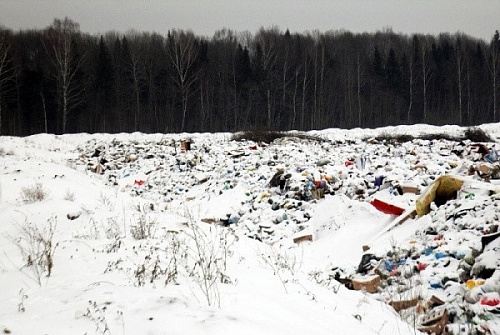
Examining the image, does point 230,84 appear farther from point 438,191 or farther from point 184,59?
point 438,191

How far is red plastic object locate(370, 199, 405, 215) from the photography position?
19.3 ft

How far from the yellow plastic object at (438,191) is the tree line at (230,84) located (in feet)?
81.6

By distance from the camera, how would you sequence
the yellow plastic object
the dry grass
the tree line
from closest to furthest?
the yellow plastic object → the dry grass → the tree line

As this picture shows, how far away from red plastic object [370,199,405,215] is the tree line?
23.8 m

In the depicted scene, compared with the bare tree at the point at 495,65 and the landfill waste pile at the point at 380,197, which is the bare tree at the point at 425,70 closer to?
the bare tree at the point at 495,65

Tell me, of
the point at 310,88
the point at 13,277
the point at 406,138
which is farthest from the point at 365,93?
the point at 13,277

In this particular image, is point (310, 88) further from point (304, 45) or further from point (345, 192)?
point (345, 192)

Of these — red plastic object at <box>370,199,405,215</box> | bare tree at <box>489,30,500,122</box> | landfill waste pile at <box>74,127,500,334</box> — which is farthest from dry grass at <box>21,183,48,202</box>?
bare tree at <box>489,30,500,122</box>

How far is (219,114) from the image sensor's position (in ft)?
113

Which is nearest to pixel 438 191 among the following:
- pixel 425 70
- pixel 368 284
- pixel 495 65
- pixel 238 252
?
pixel 368 284

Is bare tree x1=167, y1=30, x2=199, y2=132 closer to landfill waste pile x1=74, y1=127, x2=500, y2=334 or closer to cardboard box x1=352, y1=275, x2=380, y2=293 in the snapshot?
landfill waste pile x1=74, y1=127, x2=500, y2=334

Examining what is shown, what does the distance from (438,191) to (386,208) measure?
0.95m

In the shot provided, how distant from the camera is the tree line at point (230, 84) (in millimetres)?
30047

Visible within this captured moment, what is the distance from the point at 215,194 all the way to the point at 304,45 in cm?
3169
